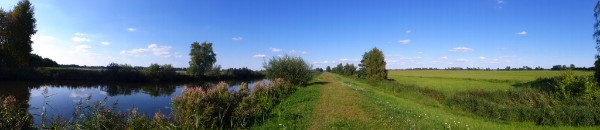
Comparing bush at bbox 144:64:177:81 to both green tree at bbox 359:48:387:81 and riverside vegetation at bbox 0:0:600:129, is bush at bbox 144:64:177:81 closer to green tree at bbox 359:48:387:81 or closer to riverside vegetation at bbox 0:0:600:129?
riverside vegetation at bbox 0:0:600:129

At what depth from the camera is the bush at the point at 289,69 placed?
36250mm

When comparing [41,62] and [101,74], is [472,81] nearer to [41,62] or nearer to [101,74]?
[101,74]

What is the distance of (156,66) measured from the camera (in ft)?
194

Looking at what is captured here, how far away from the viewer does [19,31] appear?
29.9 metres

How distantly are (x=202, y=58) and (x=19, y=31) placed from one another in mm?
49235

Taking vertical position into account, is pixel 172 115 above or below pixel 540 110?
above

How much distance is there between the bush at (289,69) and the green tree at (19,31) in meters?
20.0

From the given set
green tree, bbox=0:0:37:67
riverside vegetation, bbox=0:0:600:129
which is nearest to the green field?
riverside vegetation, bbox=0:0:600:129

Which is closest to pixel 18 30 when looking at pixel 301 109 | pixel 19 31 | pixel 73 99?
pixel 19 31

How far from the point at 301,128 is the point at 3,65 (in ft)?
149

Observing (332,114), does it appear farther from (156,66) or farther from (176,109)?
(156,66)

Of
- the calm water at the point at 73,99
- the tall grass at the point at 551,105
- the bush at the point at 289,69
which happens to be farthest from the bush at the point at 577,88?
the bush at the point at 289,69

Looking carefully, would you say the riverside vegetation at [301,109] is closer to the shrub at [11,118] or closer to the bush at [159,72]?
the shrub at [11,118]

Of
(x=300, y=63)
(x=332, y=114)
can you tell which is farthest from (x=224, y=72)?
(x=332, y=114)
